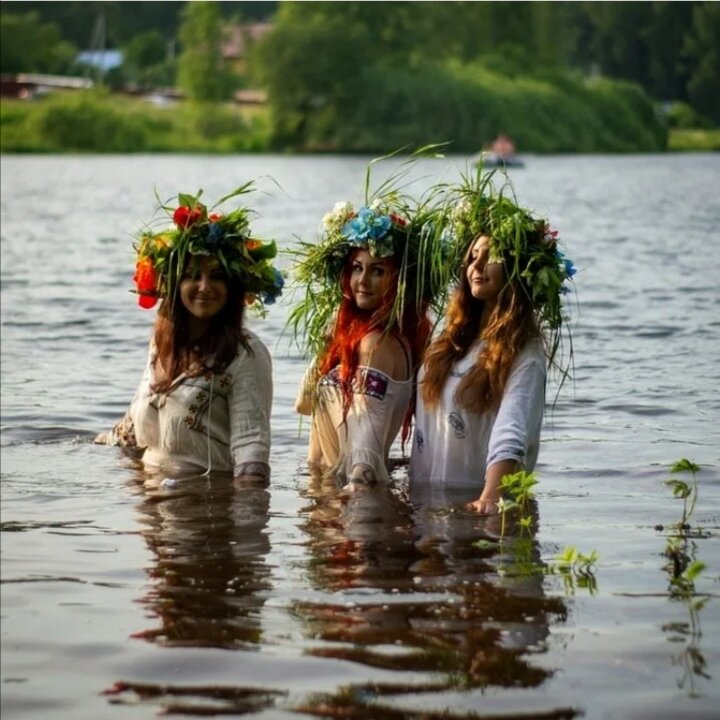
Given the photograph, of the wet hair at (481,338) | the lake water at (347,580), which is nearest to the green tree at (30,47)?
the lake water at (347,580)

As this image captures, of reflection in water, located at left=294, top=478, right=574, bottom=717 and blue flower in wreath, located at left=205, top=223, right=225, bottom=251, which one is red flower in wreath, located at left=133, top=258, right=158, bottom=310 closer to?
blue flower in wreath, located at left=205, top=223, right=225, bottom=251

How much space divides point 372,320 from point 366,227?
0.44 meters

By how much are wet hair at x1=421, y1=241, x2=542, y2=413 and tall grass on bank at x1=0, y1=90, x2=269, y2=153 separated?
67.5 metres

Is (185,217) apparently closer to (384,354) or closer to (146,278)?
(146,278)

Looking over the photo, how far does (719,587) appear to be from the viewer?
707 cm

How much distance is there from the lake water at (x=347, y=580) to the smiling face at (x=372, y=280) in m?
0.94

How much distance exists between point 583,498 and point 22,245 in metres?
22.0

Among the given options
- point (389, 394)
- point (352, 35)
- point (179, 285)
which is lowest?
point (389, 394)

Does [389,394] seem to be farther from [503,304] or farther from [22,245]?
[22,245]

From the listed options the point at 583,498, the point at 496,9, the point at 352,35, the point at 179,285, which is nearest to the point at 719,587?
the point at 583,498

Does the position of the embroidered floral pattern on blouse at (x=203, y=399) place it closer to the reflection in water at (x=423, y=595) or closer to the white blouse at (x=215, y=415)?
the white blouse at (x=215, y=415)

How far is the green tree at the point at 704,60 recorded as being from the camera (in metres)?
111

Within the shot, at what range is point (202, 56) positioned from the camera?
332 ft

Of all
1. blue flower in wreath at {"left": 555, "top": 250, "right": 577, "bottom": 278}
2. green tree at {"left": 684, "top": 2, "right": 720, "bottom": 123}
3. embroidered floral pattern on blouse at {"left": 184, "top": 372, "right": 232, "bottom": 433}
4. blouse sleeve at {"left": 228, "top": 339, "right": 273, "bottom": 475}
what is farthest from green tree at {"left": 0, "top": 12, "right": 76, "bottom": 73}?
blue flower in wreath at {"left": 555, "top": 250, "right": 577, "bottom": 278}
